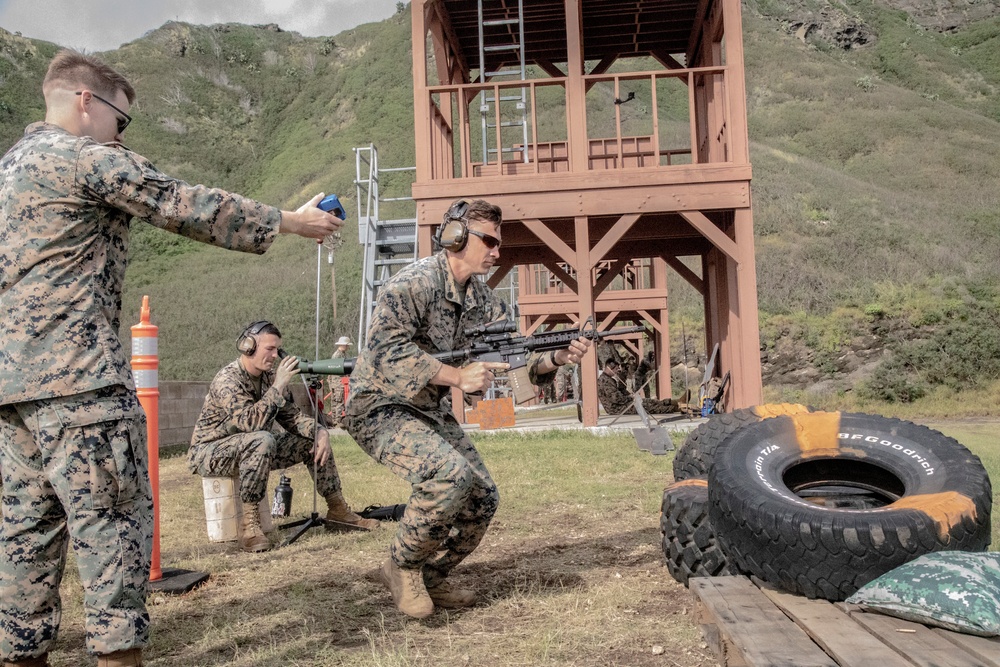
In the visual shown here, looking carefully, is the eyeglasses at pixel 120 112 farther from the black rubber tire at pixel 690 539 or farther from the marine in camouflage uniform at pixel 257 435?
the black rubber tire at pixel 690 539

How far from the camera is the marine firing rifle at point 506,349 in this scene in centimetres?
389

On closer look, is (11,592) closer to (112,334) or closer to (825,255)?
(112,334)


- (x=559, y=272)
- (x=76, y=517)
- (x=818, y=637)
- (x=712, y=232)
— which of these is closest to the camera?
(x=818, y=637)

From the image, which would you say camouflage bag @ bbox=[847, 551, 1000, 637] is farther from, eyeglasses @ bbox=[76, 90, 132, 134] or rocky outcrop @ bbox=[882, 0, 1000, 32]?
rocky outcrop @ bbox=[882, 0, 1000, 32]

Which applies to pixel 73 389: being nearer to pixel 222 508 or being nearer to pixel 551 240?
pixel 222 508

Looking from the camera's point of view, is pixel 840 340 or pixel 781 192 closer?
pixel 840 340

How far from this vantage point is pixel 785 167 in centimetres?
4716

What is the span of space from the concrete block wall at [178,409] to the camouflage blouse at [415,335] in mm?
9183

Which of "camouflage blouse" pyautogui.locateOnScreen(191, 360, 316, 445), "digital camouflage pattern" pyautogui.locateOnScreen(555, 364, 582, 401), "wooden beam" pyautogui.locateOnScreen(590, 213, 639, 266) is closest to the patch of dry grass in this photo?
"camouflage blouse" pyautogui.locateOnScreen(191, 360, 316, 445)

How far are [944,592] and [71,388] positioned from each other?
2.66m

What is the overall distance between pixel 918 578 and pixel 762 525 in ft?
1.90

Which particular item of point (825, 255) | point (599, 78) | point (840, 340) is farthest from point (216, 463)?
point (825, 255)

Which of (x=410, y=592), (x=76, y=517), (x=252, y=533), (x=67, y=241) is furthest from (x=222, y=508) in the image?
(x=67, y=241)

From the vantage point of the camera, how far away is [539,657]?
10.0ft
